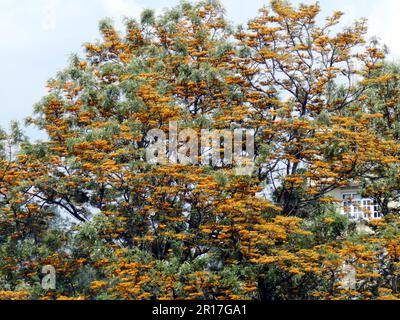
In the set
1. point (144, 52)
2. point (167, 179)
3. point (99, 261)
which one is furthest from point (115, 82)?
point (99, 261)

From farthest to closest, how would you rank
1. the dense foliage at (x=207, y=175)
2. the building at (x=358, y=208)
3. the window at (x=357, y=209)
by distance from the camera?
the window at (x=357, y=209) < the building at (x=358, y=208) < the dense foliage at (x=207, y=175)

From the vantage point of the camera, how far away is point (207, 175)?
21.3m

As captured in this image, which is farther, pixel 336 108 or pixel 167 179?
pixel 336 108

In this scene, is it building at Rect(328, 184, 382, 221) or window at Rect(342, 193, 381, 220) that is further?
window at Rect(342, 193, 381, 220)

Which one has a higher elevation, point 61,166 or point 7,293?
Answer: point 61,166

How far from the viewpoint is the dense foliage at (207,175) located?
2095 centimetres

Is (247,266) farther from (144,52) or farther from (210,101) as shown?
(144,52)

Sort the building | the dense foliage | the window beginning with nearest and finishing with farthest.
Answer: the dense foliage → the building → the window

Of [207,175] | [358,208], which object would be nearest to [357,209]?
[358,208]

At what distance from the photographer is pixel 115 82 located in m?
23.8

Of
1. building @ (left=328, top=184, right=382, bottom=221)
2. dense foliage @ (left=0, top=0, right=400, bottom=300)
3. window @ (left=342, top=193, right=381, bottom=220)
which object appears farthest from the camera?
window @ (left=342, top=193, right=381, bottom=220)

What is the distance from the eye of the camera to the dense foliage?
68.7ft

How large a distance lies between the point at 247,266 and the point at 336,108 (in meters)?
5.83
